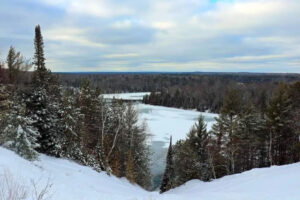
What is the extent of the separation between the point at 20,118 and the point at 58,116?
237 inches

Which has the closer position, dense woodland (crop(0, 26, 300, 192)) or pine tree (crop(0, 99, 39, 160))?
pine tree (crop(0, 99, 39, 160))

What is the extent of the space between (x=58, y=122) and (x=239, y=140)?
13.8 metres

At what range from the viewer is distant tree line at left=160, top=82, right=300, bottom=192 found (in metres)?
23.6

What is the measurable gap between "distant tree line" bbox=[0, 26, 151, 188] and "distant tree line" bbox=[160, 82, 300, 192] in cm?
476

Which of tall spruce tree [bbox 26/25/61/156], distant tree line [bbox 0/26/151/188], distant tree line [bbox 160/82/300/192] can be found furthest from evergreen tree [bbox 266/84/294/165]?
tall spruce tree [bbox 26/25/61/156]

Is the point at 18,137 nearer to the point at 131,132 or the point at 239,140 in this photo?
the point at 131,132

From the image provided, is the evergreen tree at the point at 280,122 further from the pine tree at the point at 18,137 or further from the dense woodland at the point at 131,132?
the pine tree at the point at 18,137

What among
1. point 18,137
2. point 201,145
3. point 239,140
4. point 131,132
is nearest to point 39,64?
point 18,137

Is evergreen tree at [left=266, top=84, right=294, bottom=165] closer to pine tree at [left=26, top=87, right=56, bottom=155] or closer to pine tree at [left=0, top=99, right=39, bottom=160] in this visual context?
pine tree at [left=26, top=87, right=56, bottom=155]

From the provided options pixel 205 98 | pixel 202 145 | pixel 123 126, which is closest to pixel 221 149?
pixel 202 145

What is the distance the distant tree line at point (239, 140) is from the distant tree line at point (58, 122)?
4.76 meters

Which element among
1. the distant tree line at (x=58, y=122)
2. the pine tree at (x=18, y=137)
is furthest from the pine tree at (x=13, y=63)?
the pine tree at (x=18, y=137)

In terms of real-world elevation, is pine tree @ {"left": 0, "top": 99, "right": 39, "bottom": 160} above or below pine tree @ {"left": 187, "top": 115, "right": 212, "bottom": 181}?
above

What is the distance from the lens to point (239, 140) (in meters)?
23.3
